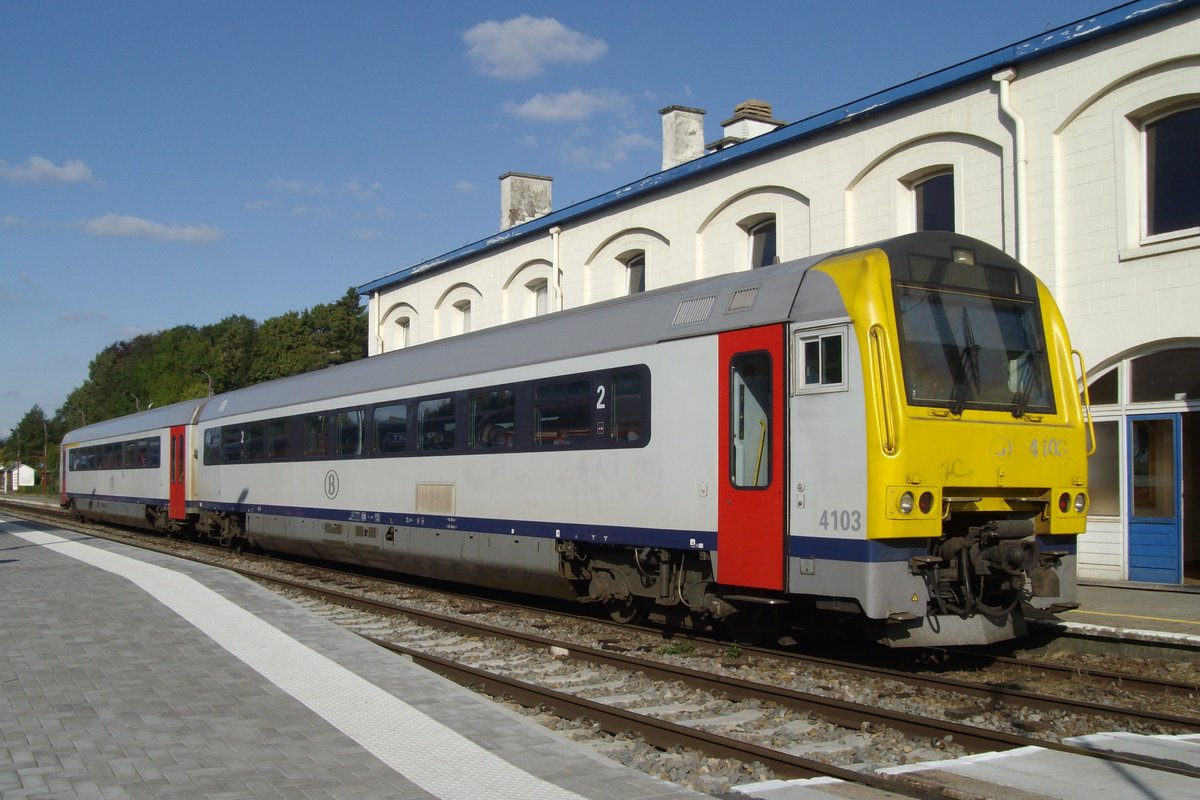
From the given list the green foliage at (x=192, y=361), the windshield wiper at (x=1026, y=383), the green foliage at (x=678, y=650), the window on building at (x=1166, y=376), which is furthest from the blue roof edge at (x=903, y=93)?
the green foliage at (x=192, y=361)

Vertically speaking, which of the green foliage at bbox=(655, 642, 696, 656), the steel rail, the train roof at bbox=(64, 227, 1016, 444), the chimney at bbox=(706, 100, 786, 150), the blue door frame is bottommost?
the green foliage at bbox=(655, 642, 696, 656)

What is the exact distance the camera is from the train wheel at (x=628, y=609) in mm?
11602

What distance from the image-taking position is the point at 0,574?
51.5ft

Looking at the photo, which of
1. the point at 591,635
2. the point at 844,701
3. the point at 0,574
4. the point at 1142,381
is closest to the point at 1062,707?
the point at 844,701

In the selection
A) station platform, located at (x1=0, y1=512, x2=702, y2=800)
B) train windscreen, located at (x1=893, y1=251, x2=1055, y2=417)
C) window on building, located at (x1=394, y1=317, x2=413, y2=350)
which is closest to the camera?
station platform, located at (x1=0, y1=512, x2=702, y2=800)

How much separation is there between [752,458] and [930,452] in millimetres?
1574

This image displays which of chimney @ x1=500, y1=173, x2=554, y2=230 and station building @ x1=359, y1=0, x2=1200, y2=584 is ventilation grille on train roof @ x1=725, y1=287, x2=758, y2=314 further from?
chimney @ x1=500, y1=173, x2=554, y2=230

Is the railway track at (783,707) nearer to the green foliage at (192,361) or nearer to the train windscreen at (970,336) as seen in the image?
the train windscreen at (970,336)

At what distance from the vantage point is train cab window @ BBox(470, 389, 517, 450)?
12812mm

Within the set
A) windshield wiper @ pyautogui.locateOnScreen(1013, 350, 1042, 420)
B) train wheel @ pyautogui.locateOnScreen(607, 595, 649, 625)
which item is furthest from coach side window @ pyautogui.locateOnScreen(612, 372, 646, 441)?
windshield wiper @ pyautogui.locateOnScreen(1013, 350, 1042, 420)

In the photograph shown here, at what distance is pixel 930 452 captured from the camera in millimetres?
8477

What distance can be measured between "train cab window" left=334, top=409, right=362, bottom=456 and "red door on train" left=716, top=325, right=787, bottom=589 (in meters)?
8.51

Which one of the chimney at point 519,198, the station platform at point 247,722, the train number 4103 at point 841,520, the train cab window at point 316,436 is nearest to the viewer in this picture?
the station platform at point 247,722

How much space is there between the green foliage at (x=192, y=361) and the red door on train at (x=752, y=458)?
66.6 metres
